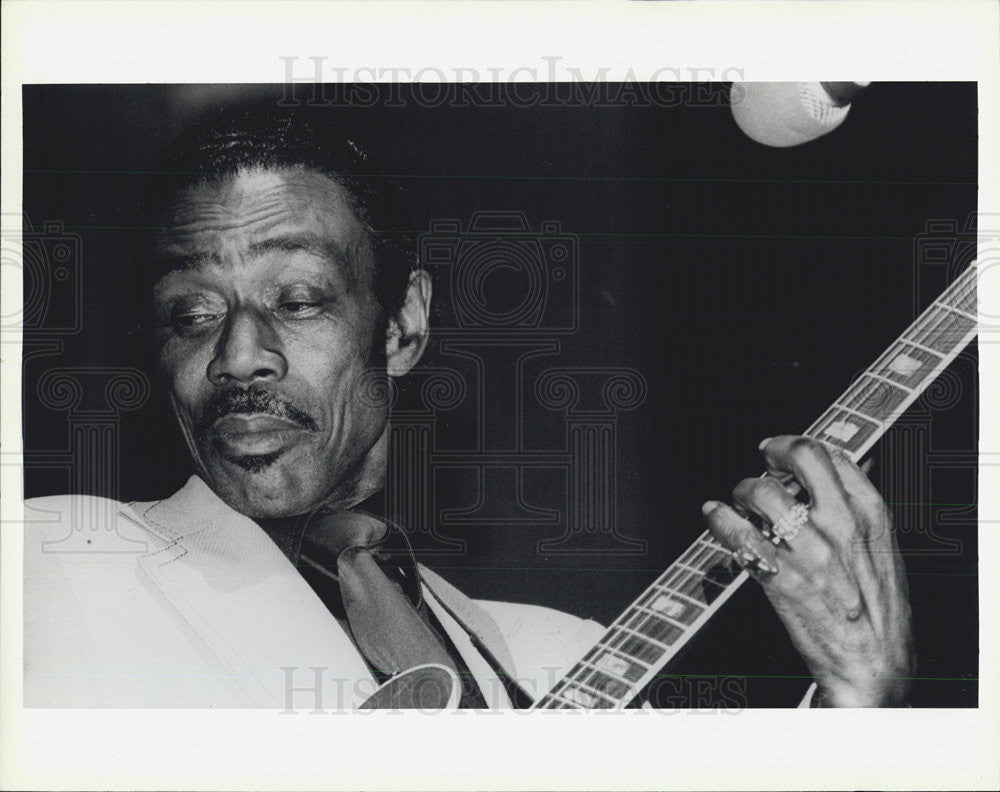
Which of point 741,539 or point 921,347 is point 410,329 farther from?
point 921,347

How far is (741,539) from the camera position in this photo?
98.0 inches

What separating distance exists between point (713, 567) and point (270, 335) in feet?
3.91

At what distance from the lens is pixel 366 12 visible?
8.34ft

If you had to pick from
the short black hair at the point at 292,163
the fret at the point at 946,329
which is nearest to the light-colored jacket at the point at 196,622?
the short black hair at the point at 292,163

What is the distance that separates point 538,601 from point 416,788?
0.53 metres

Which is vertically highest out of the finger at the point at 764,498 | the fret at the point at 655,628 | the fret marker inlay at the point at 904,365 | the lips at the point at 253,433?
the fret marker inlay at the point at 904,365

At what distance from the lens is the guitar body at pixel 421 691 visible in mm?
2475

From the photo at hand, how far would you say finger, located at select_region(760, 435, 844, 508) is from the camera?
2492 millimetres

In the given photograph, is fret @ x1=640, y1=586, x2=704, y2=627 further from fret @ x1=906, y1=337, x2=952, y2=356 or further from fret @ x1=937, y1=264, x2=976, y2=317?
fret @ x1=937, y1=264, x2=976, y2=317

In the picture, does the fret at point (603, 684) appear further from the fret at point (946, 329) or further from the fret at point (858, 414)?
the fret at point (946, 329)

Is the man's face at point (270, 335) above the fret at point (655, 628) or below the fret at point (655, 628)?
above

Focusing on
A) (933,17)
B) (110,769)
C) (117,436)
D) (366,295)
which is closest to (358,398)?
(366,295)

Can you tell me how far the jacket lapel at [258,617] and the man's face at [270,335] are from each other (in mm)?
114

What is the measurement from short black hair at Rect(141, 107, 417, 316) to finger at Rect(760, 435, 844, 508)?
3.31 ft
